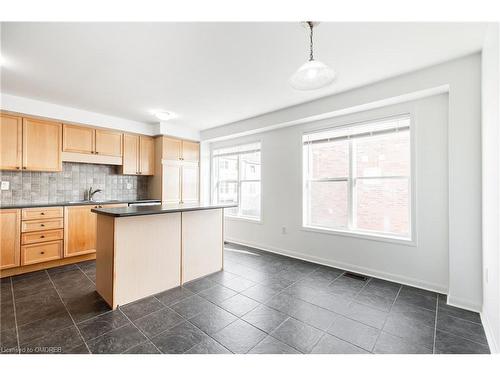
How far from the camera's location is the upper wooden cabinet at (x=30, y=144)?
332cm

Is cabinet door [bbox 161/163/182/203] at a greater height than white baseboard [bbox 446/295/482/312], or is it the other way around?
cabinet door [bbox 161/163/182/203]

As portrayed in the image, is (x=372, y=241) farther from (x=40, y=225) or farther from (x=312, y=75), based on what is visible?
(x=40, y=225)

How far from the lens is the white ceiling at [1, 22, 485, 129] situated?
77.9 inches

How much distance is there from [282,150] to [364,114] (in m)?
1.49

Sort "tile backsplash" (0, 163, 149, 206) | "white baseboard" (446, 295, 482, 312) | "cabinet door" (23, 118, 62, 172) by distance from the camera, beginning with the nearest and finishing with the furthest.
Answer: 1. "white baseboard" (446, 295, 482, 312)
2. "cabinet door" (23, 118, 62, 172)
3. "tile backsplash" (0, 163, 149, 206)

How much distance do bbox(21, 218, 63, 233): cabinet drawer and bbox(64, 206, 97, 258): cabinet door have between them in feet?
0.32

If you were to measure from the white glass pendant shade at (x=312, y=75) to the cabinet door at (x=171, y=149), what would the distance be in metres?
3.77

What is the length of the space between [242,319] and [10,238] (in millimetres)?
3481

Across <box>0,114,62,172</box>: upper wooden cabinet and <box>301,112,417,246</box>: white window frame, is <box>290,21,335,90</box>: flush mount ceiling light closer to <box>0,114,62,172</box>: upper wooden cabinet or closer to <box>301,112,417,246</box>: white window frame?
<box>301,112,417,246</box>: white window frame

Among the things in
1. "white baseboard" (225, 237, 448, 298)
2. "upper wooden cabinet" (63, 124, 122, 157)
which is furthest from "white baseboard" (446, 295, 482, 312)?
"upper wooden cabinet" (63, 124, 122, 157)

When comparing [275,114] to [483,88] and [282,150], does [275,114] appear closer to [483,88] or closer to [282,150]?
[282,150]

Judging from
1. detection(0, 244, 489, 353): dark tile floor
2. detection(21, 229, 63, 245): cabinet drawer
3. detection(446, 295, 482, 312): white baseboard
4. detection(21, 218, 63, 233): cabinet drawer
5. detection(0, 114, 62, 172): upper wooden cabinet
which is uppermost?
detection(0, 114, 62, 172): upper wooden cabinet
